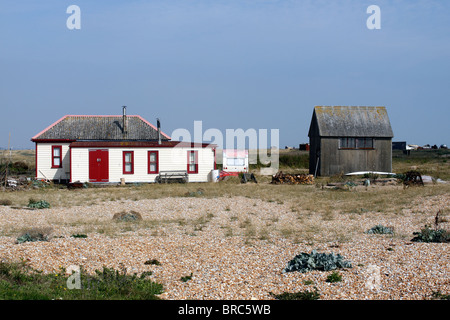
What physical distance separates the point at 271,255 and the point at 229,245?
5.03 feet

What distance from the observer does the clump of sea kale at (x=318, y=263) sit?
9.09m

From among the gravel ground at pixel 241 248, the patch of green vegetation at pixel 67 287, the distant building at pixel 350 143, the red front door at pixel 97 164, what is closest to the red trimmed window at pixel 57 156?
the red front door at pixel 97 164

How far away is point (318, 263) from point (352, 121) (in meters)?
29.3

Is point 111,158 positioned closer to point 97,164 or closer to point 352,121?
point 97,164

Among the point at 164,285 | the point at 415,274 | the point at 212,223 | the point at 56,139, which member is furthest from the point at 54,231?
the point at 56,139

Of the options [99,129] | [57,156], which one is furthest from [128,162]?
[99,129]

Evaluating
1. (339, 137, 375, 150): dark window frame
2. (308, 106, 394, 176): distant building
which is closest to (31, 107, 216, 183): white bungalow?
(308, 106, 394, 176): distant building

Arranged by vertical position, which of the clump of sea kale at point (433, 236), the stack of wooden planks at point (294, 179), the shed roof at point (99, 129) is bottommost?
the stack of wooden planks at point (294, 179)

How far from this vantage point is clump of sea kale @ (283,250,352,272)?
9.09 meters

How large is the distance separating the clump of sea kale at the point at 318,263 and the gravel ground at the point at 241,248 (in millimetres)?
200

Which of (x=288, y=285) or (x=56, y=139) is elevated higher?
(x=56, y=139)

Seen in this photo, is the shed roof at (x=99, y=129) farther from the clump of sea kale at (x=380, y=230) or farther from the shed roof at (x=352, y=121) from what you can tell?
the clump of sea kale at (x=380, y=230)

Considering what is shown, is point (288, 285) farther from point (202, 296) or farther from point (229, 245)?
point (229, 245)
